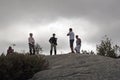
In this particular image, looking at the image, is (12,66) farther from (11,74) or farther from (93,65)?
(93,65)

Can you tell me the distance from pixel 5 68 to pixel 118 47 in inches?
1496

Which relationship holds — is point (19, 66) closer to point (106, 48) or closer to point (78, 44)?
point (78, 44)

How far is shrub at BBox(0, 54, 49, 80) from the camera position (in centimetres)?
1883

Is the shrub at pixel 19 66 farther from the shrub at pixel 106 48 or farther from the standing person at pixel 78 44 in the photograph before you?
the shrub at pixel 106 48

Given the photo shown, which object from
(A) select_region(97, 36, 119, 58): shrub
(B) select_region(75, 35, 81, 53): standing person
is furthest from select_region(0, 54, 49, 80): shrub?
(A) select_region(97, 36, 119, 58): shrub

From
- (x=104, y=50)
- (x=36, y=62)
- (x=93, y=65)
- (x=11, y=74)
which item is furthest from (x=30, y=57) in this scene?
(x=104, y=50)

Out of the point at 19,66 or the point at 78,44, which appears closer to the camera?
the point at 19,66

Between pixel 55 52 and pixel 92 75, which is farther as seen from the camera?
pixel 55 52

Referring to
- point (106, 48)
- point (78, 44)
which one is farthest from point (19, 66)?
point (106, 48)

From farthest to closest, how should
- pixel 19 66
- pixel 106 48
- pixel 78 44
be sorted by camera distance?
pixel 106 48
pixel 78 44
pixel 19 66

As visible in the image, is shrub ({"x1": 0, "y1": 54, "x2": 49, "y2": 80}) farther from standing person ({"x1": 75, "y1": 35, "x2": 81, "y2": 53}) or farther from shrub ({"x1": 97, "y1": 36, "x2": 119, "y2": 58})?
shrub ({"x1": 97, "y1": 36, "x2": 119, "y2": 58})

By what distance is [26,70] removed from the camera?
19.5 m

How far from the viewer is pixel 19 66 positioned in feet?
63.6

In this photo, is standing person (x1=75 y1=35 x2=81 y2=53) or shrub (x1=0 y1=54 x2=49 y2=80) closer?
shrub (x1=0 y1=54 x2=49 y2=80)
